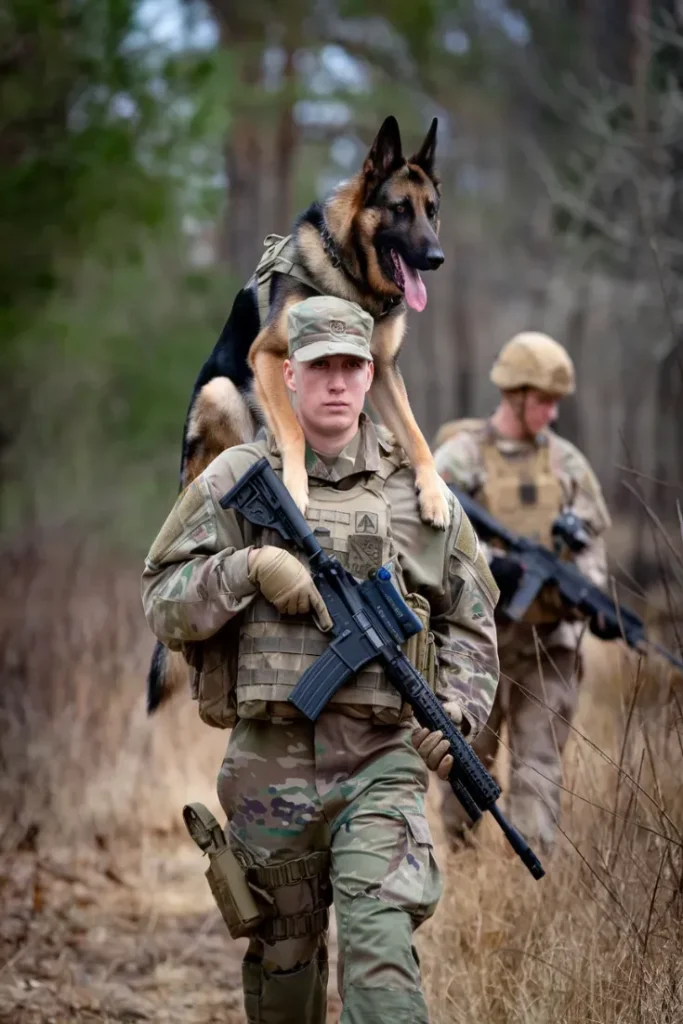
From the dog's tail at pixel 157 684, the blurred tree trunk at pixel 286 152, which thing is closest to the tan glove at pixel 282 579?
the dog's tail at pixel 157 684

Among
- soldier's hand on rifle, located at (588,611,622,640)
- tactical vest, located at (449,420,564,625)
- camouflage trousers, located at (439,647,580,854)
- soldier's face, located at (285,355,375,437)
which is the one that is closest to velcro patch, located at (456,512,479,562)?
soldier's face, located at (285,355,375,437)

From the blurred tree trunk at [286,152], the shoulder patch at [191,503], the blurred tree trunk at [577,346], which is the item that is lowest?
the shoulder patch at [191,503]

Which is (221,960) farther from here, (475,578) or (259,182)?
(259,182)

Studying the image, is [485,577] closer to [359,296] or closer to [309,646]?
[309,646]

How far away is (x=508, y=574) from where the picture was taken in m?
5.68

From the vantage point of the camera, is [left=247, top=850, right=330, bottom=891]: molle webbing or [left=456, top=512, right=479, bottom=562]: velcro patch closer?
[left=247, top=850, right=330, bottom=891]: molle webbing

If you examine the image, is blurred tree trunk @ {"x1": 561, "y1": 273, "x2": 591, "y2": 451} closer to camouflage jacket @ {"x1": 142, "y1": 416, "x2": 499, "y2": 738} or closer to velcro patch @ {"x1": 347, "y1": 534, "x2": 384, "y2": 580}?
camouflage jacket @ {"x1": 142, "y1": 416, "x2": 499, "y2": 738}

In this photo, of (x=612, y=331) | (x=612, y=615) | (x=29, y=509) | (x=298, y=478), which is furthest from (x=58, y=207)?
(x=612, y=331)

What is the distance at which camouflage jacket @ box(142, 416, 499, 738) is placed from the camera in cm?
348

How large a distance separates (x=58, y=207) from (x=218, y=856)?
20.3 feet

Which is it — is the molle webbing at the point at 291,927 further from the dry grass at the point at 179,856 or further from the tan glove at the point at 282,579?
the tan glove at the point at 282,579

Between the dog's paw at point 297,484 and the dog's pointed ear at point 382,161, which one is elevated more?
the dog's pointed ear at point 382,161

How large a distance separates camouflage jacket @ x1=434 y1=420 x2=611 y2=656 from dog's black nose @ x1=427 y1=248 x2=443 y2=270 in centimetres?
207

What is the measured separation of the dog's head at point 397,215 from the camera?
404 cm
